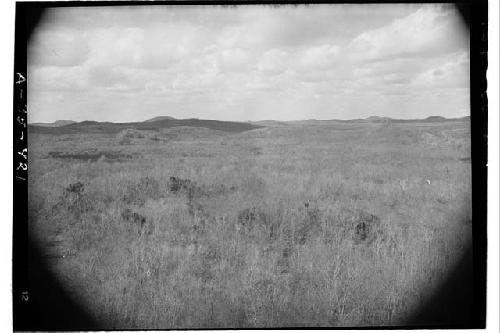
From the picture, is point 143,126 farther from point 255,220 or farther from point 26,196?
point 255,220

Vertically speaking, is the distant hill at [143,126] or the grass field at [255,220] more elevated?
the distant hill at [143,126]

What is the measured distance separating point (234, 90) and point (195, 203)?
113 centimetres

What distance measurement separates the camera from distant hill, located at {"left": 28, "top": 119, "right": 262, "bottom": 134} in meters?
5.58

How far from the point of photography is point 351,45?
5.60m

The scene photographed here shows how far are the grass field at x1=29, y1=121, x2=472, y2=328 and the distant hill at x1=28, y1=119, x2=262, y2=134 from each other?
0.06m

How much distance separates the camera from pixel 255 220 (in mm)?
5629

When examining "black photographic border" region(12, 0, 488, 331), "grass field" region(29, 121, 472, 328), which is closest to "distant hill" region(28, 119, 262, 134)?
"grass field" region(29, 121, 472, 328)

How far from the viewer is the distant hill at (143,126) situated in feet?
18.3

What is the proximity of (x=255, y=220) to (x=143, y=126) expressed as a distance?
139 centimetres

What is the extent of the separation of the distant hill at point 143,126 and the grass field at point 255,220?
0.06m

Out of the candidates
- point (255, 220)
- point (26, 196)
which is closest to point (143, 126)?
point (26, 196)

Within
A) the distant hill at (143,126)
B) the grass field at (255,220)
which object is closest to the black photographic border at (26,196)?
the grass field at (255,220)

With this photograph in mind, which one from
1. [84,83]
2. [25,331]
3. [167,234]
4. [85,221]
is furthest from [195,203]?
[25,331]

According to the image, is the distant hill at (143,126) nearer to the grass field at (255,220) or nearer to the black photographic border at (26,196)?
the grass field at (255,220)
